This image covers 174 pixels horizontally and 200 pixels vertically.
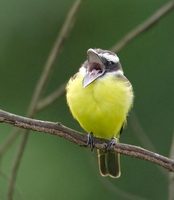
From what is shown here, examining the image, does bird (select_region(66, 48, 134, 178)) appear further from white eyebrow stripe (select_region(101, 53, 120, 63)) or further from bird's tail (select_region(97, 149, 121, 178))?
bird's tail (select_region(97, 149, 121, 178))

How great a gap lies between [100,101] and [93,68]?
0.17 meters

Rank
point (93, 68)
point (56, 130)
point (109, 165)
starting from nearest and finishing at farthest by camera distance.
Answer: point (56, 130) → point (93, 68) → point (109, 165)

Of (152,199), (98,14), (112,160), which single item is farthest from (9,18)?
(112,160)

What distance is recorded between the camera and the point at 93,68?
4.11 metres

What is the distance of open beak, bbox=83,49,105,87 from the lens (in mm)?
4031

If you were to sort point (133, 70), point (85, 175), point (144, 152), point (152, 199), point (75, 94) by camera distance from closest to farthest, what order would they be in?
point (144, 152)
point (75, 94)
point (152, 199)
point (133, 70)
point (85, 175)

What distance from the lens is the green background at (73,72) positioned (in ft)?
24.5

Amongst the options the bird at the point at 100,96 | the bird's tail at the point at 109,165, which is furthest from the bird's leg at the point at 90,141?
the bird's tail at the point at 109,165

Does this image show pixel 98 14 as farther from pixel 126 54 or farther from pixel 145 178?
pixel 145 178

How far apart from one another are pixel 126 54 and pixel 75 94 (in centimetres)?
402

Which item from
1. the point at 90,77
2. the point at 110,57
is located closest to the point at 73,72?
the point at 110,57

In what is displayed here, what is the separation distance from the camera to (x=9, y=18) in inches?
311

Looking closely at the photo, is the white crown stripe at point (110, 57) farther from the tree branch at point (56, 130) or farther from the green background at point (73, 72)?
the green background at point (73, 72)

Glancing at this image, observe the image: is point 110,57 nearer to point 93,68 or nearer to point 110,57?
point 110,57
